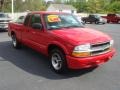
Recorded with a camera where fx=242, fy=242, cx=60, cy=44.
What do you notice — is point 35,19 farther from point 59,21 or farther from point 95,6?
point 95,6

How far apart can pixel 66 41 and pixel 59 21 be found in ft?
4.71

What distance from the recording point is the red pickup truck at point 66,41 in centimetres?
641

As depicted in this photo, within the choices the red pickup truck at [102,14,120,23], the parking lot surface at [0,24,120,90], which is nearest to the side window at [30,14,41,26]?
the parking lot surface at [0,24,120,90]

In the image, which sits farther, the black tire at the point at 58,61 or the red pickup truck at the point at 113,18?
the red pickup truck at the point at 113,18

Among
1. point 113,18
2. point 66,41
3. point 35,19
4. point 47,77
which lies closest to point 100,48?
point 66,41

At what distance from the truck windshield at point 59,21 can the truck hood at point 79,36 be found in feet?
1.03

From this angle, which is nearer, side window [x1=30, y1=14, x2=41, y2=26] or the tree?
side window [x1=30, y1=14, x2=41, y2=26]

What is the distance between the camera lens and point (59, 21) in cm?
781

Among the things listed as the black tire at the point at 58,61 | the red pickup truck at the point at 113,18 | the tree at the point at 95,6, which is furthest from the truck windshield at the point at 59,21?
the tree at the point at 95,6

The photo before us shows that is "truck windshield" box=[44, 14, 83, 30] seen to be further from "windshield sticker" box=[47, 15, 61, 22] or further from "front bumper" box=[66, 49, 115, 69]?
"front bumper" box=[66, 49, 115, 69]

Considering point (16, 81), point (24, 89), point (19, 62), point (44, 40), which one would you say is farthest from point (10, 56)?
point (24, 89)

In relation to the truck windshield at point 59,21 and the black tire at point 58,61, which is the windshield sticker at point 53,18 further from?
the black tire at point 58,61

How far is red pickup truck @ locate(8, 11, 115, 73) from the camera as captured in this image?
21.0ft

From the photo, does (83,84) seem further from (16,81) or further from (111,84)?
(16,81)
